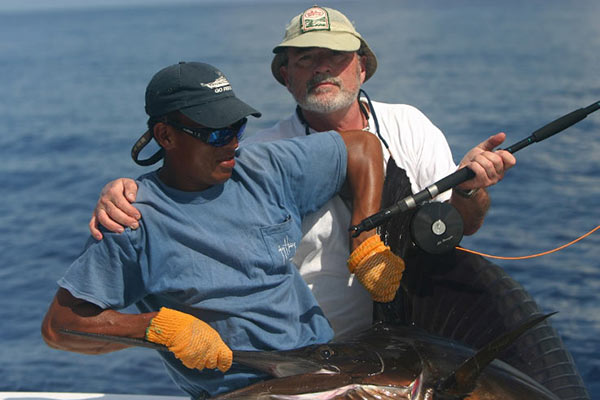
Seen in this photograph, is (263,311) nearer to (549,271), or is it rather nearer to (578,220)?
(549,271)

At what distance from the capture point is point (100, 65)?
25.9 metres

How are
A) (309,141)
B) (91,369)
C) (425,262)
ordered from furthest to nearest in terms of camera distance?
(91,369), (425,262), (309,141)

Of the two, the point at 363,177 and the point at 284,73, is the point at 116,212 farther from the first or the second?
the point at 284,73

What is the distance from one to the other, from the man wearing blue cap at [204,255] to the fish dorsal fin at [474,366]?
564mm

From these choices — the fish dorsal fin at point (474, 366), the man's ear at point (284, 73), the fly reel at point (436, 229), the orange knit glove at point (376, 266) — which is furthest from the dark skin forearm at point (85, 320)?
the man's ear at point (284, 73)

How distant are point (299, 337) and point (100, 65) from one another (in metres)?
25.0

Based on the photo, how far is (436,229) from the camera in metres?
2.52

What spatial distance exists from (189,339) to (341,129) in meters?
1.18

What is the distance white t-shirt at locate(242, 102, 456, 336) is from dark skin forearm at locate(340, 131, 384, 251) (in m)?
0.12

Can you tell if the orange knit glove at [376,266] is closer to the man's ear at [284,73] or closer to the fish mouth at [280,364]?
the fish mouth at [280,364]

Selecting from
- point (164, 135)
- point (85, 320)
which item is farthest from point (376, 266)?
point (85, 320)

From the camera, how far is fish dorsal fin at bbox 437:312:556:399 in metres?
1.83

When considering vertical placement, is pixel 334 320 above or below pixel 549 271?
above

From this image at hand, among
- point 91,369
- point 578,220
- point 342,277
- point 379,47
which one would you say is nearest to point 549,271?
point 578,220
